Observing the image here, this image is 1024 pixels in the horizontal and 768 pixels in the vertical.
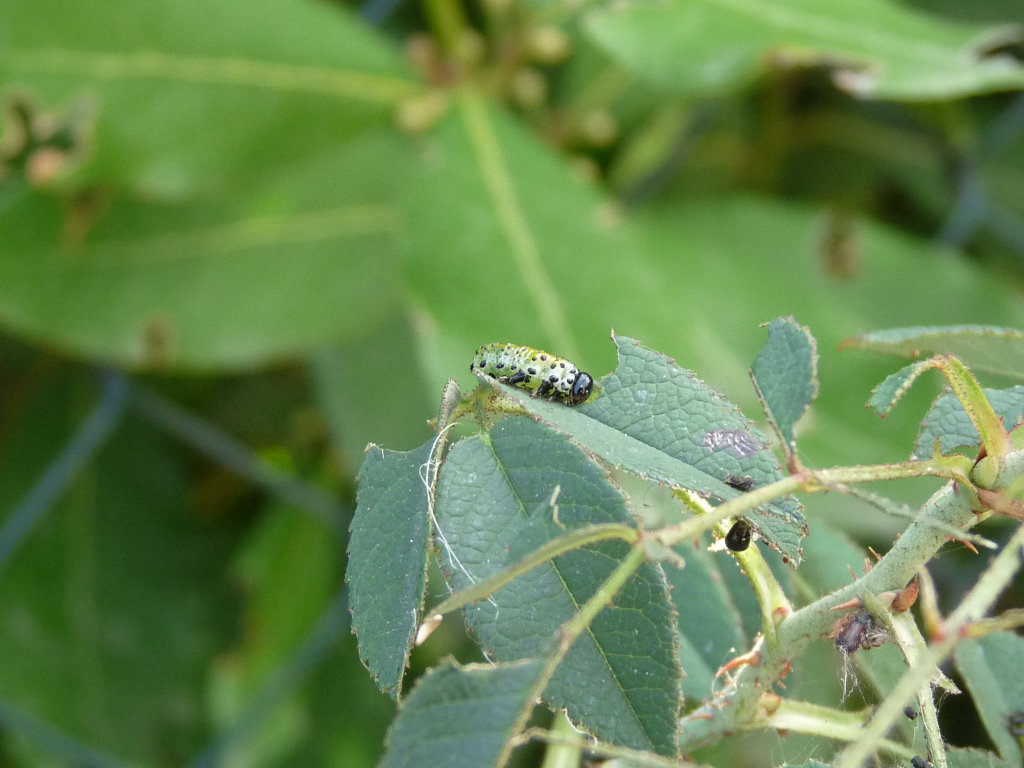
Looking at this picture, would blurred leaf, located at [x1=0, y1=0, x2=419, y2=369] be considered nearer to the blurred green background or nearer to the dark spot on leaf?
the blurred green background

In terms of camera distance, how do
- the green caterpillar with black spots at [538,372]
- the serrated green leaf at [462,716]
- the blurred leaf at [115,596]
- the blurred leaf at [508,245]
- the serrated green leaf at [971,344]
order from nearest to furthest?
the serrated green leaf at [462,716]
the serrated green leaf at [971,344]
the green caterpillar with black spots at [538,372]
the blurred leaf at [508,245]
the blurred leaf at [115,596]

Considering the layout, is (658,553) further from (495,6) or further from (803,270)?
(803,270)

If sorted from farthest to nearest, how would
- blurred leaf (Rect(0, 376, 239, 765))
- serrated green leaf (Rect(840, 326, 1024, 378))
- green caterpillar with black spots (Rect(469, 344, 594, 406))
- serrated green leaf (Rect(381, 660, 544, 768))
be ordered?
blurred leaf (Rect(0, 376, 239, 765)) < green caterpillar with black spots (Rect(469, 344, 594, 406)) < serrated green leaf (Rect(840, 326, 1024, 378)) < serrated green leaf (Rect(381, 660, 544, 768))

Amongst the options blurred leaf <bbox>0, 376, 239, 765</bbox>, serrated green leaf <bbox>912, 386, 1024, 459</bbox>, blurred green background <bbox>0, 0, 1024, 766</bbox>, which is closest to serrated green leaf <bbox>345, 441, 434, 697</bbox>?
serrated green leaf <bbox>912, 386, 1024, 459</bbox>

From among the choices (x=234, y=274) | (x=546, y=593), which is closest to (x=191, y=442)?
(x=234, y=274)

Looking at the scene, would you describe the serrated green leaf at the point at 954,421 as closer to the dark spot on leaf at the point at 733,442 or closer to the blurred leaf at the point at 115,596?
the dark spot on leaf at the point at 733,442

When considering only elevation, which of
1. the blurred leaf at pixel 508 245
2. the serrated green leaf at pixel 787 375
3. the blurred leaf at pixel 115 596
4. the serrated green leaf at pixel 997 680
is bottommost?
the blurred leaf at pixel 115 596

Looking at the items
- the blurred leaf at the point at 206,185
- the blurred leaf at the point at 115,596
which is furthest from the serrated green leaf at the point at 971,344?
the blurred leaf at the point at 115,596
